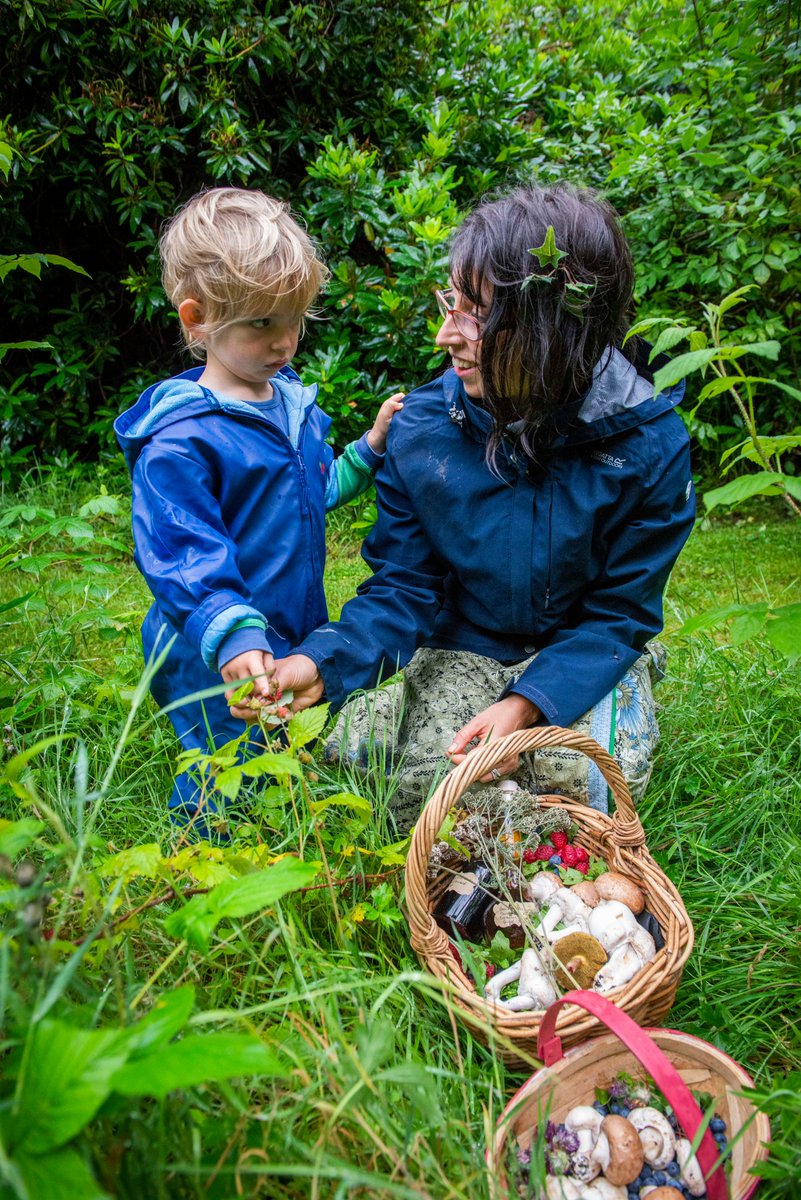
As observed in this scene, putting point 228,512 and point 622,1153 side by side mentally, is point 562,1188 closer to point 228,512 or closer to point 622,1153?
point 622,1153

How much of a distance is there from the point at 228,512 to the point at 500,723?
0.69m

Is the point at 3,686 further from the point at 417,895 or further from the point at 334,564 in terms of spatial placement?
the point at 334,564

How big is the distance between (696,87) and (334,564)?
112 inches

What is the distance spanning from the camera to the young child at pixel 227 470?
1574 millimetres

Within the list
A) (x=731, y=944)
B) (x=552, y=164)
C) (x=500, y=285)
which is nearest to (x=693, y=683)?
(x=731, y=944)

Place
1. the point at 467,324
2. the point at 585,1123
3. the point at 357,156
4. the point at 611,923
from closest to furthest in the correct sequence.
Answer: the point at 585,1123 → the point at 611,923 → the point at 467,324 → the point at 357,156

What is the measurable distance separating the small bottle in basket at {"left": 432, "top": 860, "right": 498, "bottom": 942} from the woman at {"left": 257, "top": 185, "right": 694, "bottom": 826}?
0.20m

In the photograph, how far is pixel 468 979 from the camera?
1.33 meters

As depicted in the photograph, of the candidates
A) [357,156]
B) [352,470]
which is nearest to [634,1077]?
[352,470]

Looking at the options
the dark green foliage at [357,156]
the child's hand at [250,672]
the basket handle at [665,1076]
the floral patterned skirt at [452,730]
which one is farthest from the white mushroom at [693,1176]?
the dark green foliage at [357,156]

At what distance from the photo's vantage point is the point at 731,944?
156 cm

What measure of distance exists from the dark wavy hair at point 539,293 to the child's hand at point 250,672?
66 centimetres

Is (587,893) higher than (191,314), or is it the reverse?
(191,314)

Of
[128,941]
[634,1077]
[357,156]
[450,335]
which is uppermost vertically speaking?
[357,156]
